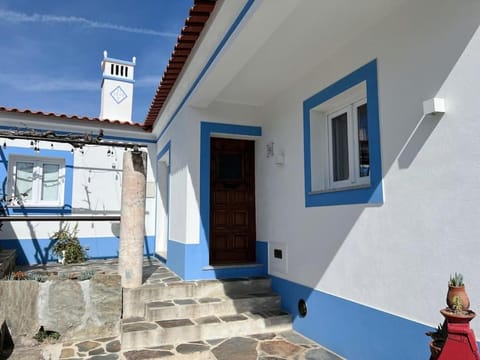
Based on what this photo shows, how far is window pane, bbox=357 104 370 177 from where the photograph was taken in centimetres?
455

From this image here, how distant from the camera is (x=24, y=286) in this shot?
17.4ft

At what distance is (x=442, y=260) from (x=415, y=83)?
1.77 metres

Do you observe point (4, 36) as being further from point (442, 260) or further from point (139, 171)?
point (442, 260)

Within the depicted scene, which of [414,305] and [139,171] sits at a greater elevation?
[139,171]

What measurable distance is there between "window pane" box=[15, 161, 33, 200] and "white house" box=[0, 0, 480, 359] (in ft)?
13.6

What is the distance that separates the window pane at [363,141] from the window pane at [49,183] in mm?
8235

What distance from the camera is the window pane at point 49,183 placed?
9.43 m

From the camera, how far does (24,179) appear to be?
9.27 meters

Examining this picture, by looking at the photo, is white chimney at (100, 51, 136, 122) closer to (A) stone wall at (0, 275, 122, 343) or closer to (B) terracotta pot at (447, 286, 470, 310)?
(A) stone wall at (0, 275, 122, 343)

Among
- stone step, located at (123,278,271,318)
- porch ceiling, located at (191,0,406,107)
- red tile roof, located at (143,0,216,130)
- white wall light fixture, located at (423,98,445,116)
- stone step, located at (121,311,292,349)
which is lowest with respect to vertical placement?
stone step, located at (121,311,292,349)

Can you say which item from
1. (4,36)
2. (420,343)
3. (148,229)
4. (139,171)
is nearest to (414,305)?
(420,343)

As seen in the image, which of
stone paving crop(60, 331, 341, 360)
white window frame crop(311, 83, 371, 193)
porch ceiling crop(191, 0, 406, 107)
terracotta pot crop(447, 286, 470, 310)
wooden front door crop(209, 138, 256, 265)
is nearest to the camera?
terracotta pot crop(447, 286, 470, 310)

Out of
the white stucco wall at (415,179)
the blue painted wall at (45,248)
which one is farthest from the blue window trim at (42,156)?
the white stucco wall at (415,179)

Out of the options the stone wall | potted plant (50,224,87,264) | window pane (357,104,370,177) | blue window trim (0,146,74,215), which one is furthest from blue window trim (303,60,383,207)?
blue window trim (0,146,74,215)
